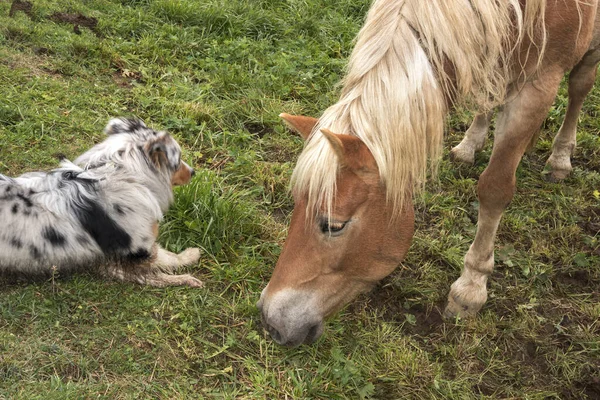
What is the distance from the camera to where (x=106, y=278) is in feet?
10.7

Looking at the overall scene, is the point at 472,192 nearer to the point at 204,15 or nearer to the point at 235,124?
the point at 235,124

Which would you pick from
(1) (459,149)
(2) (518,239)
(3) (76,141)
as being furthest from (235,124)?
(2) (518,239)

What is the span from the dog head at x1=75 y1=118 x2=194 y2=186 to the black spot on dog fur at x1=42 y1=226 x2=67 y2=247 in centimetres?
42

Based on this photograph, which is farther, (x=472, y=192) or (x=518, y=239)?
(x=472, y=192)

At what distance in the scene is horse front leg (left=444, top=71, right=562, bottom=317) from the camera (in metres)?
2.99

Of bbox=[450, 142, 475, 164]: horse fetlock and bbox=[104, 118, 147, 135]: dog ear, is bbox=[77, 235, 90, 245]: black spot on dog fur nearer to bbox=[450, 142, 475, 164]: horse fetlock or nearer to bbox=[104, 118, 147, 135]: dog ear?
bbox=[104, 118, 147, 135]: dog ear

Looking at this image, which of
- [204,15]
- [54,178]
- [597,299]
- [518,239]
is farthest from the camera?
[204,15]

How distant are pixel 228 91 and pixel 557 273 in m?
2.93

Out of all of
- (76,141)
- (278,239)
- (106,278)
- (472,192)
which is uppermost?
(76,141)

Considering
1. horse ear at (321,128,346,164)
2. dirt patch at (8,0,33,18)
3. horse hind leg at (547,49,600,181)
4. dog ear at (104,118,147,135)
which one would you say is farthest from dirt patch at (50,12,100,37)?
horse hind leg at (547,49,600,181)

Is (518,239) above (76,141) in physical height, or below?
below

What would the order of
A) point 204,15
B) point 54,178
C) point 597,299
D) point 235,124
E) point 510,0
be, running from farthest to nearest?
point 204,15
point 235,124
point 597,299
point 54,178
point 510,0

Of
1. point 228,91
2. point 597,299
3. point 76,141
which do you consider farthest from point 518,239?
point 76,141

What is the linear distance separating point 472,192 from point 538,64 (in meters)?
1.59
